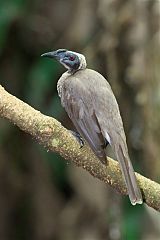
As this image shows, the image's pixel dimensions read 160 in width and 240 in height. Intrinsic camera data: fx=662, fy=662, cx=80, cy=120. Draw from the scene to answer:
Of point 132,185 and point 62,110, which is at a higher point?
point 132,185

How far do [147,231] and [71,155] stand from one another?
194cm

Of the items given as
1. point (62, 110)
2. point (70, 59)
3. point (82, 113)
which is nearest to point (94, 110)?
point (82, 113)

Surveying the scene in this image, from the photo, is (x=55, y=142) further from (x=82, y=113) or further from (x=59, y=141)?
(x=82, y=113)

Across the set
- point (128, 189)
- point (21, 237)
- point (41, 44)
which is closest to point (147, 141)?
point (128, 189)

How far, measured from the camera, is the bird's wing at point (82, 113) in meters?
2.71

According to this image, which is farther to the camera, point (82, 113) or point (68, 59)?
point (68, 59)

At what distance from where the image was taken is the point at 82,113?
9.25ft

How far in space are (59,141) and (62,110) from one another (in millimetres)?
2349

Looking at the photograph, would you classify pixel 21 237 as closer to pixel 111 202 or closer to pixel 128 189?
pixel 111 202

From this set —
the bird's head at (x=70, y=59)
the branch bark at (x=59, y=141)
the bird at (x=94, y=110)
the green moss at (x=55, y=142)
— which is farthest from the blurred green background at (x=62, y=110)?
the green moss at (x=55, y=142)

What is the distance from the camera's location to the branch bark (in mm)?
2414

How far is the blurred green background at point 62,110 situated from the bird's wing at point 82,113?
102 cm

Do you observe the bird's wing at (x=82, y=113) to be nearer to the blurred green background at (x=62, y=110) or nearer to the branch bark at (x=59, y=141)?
the branch bark at (x=59, y=141)

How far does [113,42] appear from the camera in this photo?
172 inches
